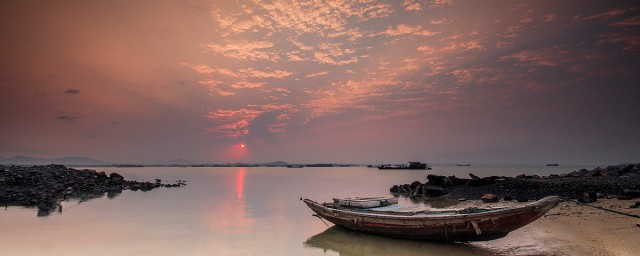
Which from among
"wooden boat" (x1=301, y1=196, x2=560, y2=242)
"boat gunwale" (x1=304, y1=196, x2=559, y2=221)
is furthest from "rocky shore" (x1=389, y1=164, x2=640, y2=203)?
"wooden boat" (x1=301, y1=196, x2=560, y2=242)

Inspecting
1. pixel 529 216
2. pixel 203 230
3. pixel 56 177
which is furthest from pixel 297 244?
pixel 56 177

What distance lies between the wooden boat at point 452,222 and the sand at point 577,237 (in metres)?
1.36

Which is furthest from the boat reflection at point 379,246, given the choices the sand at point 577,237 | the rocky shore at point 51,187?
the rocky shore at point 51,187

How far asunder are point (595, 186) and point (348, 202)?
23.7 metres

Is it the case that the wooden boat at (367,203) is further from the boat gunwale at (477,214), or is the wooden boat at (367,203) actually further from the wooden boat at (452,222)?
the boat gunwale at (477,214)

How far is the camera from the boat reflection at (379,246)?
14.5 metres

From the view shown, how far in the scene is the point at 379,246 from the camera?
15852 mm

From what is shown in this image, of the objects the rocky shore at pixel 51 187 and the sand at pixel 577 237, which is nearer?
the sand at pixel 577 237

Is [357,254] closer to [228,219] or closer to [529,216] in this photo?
[529,216]

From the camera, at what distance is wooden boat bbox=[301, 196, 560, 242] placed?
13562 millimetres

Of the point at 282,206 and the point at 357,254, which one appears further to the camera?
the point at 282,206

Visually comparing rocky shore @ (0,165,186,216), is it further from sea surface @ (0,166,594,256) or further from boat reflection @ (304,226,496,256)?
boat reflection @ (304,226,496,256)

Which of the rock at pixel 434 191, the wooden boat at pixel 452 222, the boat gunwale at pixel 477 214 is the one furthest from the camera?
the rock at pixel 434 191

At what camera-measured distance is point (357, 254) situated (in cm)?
1541
